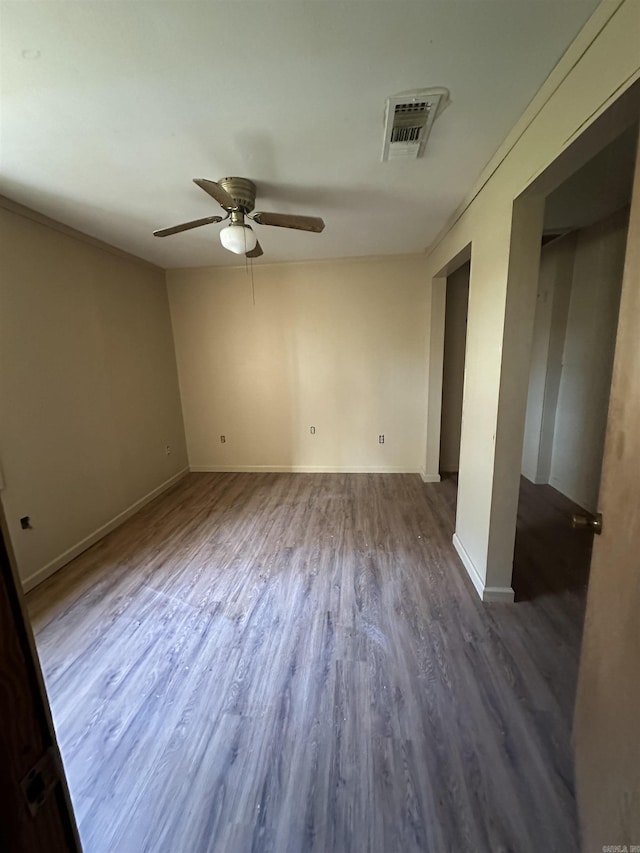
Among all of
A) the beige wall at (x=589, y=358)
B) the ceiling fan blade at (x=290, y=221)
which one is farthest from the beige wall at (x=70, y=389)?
the beige wall at (x=589, y=358)

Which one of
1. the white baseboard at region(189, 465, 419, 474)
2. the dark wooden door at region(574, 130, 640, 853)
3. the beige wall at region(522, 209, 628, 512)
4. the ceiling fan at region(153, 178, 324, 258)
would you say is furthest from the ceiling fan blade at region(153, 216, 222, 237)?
the white baseboard at region(189, 465, 419, 474)

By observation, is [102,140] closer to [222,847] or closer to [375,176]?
[375,176]

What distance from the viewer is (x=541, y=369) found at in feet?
11.9

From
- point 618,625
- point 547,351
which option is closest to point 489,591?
point 618,625

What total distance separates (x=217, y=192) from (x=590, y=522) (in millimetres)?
2132

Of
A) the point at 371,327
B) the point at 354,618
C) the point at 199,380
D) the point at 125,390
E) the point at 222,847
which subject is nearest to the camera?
the point at 222,847

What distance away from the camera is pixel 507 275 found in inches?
68.6

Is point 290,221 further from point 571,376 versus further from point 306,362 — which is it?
point 571,376

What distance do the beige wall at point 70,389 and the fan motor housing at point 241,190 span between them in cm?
154

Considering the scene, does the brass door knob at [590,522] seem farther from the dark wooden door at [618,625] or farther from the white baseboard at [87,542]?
the white baseboard at [87,542]

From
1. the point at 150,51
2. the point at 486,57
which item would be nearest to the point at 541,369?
the point at 486,57

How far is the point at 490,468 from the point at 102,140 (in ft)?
8.66

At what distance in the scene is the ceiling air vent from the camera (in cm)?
138

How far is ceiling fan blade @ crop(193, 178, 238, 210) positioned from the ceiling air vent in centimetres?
85
